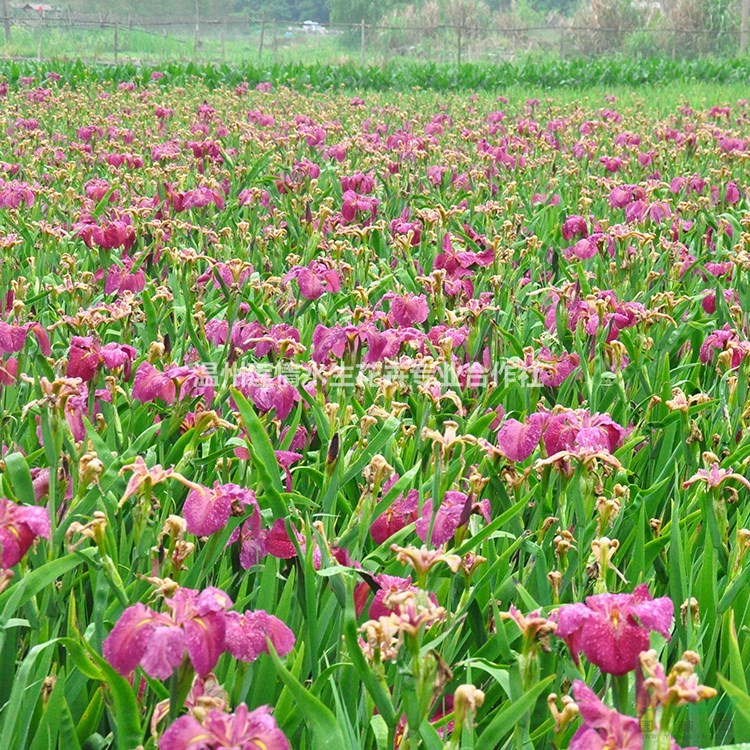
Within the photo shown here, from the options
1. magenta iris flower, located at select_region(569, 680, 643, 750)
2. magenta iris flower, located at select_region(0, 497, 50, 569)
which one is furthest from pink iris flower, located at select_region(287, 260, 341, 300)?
magenta iris flower, located at select_region(569, 680, 643, 750)

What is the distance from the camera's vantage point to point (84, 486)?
4.33 feet

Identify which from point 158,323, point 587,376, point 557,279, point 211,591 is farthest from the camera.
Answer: point 557,279

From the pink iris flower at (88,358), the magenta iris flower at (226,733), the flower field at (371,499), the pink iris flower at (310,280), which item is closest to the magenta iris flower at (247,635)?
the flower field at (371,499)

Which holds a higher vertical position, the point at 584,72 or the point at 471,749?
the point at 584,72

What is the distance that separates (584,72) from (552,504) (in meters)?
16.5

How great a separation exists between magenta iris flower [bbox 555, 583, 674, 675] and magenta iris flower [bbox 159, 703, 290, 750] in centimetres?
31

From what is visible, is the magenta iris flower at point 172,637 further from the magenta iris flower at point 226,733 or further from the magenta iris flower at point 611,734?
the magenta iris flower at point 611,734

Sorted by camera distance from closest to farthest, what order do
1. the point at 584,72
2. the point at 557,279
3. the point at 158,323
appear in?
the point at 158,323 → the point at 557,279 → the point at 584,72

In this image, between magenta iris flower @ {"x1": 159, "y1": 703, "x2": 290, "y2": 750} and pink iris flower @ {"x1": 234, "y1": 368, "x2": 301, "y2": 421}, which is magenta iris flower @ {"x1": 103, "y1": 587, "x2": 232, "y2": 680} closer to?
magenta iris flower @ {"x1": 159, "y1": 703, "x2": 290, "y2": 750}

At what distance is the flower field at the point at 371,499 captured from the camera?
3.11ft

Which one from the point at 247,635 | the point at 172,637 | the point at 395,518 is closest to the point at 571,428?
the point at 395,518

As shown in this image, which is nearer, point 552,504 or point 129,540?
point 129,540

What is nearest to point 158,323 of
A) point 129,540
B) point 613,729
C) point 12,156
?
point 129,540

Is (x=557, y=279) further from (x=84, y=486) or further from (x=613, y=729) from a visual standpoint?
(x=613, y=729)
